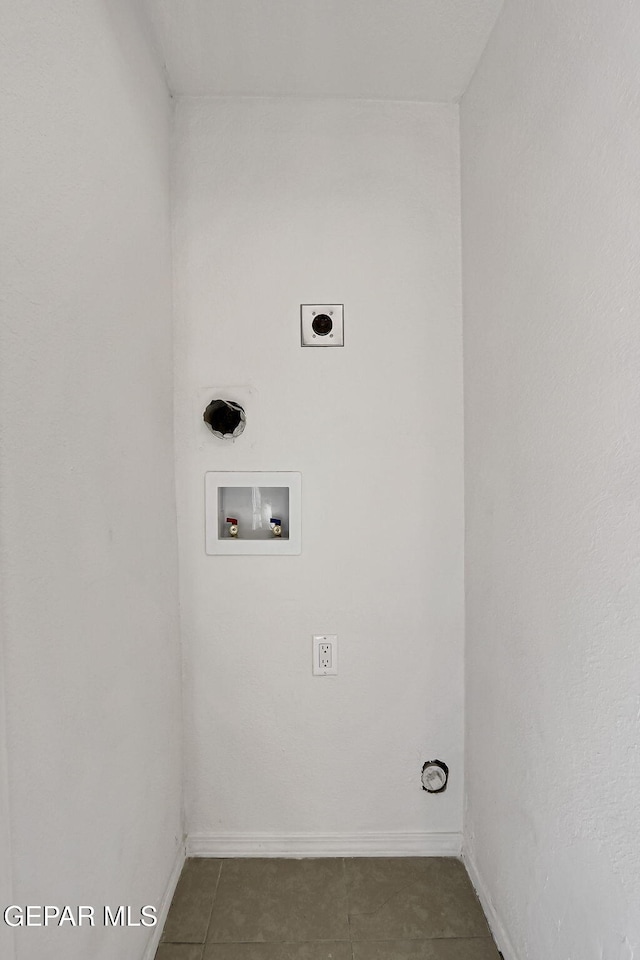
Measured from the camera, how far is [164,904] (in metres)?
1.43

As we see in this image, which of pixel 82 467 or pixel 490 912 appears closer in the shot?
pixel 82 467

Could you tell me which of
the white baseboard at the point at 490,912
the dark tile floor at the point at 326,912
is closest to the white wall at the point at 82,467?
the dark tile floor at the point at 326,912

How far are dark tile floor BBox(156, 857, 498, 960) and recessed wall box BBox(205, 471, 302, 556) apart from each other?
0.94 m

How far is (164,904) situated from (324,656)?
0.76 m

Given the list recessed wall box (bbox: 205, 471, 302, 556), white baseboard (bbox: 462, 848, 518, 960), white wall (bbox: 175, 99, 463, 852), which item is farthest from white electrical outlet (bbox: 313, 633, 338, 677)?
white baseboard (bbox: 462, 848, 518, 960)

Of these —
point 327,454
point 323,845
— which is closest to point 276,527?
point 327,454

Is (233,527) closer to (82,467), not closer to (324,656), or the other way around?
(324,656)

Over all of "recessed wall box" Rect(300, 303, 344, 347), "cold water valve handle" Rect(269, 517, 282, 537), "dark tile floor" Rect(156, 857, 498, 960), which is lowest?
"dark tile floor" Rect(156, 857, 498, 960)

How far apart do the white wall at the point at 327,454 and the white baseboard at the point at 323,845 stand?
0.04ft

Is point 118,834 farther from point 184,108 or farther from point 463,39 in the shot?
point 463,39

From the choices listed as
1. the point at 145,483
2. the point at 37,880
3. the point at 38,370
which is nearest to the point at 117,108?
the point at 38,370

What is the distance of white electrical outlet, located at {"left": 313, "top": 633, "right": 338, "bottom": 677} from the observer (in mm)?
1688

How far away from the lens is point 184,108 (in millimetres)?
1646

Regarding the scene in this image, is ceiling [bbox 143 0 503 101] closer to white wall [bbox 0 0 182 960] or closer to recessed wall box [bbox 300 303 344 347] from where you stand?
white wall [bbox 0 0 182 960]
